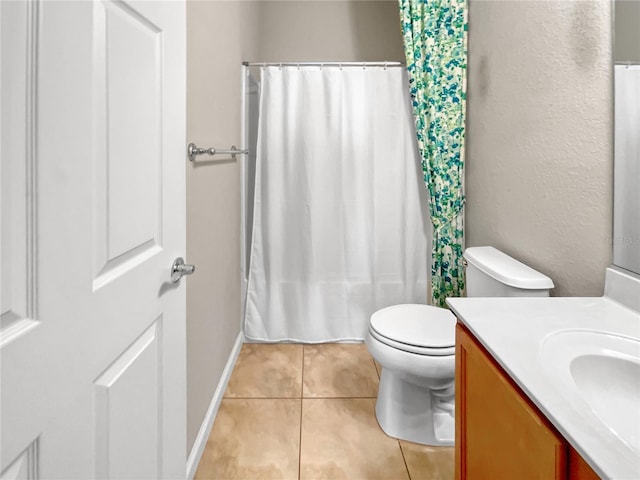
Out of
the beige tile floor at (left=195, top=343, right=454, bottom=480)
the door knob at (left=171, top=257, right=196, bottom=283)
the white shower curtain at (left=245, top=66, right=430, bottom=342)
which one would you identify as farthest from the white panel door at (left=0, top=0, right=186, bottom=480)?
the white shower curtain at (left=245, top=66, right=430, bottom=342)

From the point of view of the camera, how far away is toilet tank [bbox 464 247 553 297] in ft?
4.41

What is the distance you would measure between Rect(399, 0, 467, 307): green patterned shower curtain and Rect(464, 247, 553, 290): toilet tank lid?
0.52 meters

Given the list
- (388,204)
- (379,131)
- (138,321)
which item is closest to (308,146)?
(379,131)

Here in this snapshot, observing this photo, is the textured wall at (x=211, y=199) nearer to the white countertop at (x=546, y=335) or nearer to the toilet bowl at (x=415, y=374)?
the toilet bowl at (x=415, y=374)

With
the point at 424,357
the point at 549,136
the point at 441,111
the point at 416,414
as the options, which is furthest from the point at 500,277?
the point at 441,111

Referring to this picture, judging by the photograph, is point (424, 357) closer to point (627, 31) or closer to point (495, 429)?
point (495, 429)

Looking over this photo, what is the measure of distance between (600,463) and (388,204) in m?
1.98

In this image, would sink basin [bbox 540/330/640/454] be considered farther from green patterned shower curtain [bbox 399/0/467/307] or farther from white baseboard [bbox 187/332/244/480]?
green patterned shower curtain [bbox 399/0/467/307]

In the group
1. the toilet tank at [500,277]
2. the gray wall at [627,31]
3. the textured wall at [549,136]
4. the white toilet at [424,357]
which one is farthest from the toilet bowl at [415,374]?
the gray wall at [627,31]

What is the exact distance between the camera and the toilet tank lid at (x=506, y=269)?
1337 mm

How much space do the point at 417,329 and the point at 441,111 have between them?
48.0 inches

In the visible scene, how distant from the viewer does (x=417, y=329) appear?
167 centimetres

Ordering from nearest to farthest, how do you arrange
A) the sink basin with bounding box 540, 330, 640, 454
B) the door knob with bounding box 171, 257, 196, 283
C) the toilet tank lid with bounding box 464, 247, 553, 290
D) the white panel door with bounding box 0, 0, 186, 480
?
the white panel door with bounding box 0, 0, 186, 480, the sink basin with bounding box 540, 330, 640, 454, the door knob with bounding box 171, 257, 196, 283, the toilet tank lid with bounding box 464, 247, 553, 290

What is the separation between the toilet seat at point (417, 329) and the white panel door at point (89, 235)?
2.92 ft
